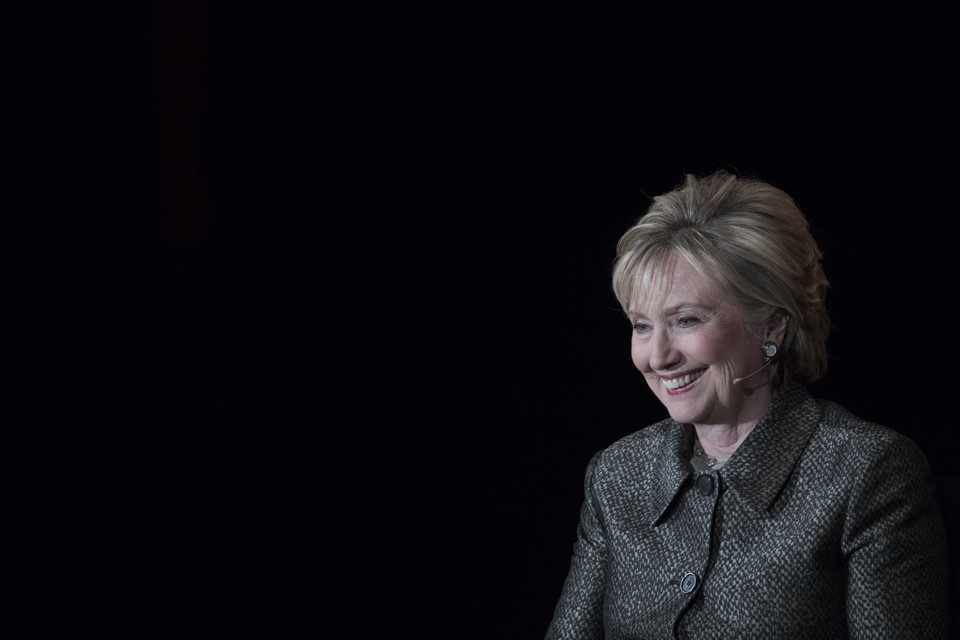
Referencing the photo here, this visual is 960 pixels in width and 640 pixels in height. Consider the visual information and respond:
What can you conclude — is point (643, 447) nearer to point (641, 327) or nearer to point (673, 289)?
point (641, 327)

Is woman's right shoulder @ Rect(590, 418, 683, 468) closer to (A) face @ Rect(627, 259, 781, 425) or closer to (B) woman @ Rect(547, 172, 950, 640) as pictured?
(B) woman @ Rect(547, 172, 950, 640)

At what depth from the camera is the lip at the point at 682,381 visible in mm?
2205

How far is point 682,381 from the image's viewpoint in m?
2.21

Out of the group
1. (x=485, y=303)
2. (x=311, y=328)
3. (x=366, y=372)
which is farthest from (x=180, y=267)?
(x=485, y=303)

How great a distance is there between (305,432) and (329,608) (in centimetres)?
42

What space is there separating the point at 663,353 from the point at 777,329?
221mm

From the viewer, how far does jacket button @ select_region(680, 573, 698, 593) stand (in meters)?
2.13

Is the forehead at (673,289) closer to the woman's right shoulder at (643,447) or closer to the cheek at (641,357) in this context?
the cheek at (641,357)

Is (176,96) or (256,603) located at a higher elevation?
(176,96)

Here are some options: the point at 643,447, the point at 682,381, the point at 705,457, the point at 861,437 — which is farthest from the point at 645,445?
the point at 861,437

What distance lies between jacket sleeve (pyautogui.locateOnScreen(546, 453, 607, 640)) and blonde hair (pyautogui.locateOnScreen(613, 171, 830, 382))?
1.47 feet

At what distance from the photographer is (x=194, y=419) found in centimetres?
226

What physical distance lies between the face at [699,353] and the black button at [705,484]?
4.1 inches

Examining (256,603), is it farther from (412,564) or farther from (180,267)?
(180,267)
